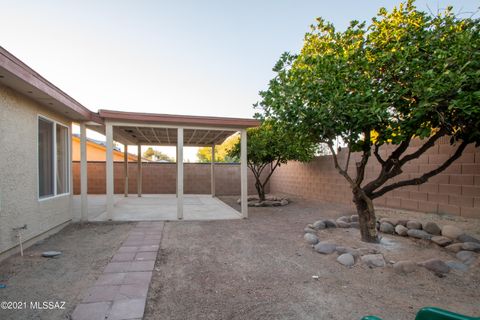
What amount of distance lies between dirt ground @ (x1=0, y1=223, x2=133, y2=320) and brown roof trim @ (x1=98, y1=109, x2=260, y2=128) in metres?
2.59

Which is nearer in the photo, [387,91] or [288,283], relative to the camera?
[288,283]

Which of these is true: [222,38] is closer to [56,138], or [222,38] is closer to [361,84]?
[56,138]

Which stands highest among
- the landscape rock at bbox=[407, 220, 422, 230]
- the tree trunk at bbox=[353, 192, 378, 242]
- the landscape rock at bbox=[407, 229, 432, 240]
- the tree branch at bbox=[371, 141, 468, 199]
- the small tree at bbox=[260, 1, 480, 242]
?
the small tree at bbox=[260, 1, 480, 242]

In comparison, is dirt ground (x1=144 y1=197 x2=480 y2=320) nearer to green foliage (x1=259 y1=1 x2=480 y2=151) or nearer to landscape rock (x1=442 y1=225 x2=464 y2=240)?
landscape rock (x1=442 y1=225 x2=464 y2=240)

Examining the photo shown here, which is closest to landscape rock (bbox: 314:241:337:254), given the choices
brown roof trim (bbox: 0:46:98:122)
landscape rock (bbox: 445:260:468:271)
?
landscape rock (bbox: 445:260:468:271)

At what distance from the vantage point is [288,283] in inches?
113

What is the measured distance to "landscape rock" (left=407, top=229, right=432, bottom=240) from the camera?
4.39 m

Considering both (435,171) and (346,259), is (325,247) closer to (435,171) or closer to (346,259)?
(346,259)

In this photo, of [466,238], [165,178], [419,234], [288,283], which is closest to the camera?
[288,283]

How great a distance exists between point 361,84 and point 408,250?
2689 millimetres

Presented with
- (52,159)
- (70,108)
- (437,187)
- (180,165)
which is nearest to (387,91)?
(437,187)

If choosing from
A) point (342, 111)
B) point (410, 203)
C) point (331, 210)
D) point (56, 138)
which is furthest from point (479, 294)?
point (56, 138)

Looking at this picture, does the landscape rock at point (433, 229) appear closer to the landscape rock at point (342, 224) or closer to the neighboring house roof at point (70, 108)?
the landscape rock at point (342, 224)

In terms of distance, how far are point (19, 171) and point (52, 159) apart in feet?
4.10
